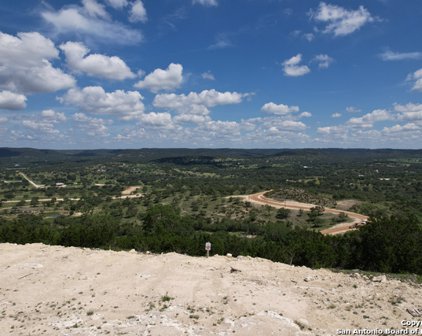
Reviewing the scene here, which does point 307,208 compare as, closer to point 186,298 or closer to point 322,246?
point 322,246

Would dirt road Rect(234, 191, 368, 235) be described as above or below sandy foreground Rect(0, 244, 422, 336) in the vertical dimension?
below

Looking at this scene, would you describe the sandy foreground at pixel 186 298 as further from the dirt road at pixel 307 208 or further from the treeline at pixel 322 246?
the dirt road at pixel 307 208

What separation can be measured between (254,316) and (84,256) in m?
13.7

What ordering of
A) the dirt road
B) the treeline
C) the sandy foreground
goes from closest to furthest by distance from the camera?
the sandy foreground, the treeline, the dirt road

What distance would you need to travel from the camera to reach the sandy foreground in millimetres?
15078

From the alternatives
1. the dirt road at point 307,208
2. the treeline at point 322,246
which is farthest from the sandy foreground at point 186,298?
the dirt road at point 307,208

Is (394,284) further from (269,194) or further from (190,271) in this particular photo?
(269,194)

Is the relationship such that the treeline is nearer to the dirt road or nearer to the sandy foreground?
the sandy foreground

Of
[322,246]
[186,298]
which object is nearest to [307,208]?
[322,246]

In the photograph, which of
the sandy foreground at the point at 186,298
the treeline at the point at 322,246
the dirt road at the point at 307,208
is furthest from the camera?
the dirt road at the point at 307,208

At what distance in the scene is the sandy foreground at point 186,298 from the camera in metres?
15.1

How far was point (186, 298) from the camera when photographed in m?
17.7

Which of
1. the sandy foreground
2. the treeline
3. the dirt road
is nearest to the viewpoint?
the sandy foreground

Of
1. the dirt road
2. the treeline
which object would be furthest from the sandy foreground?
the dirt road
